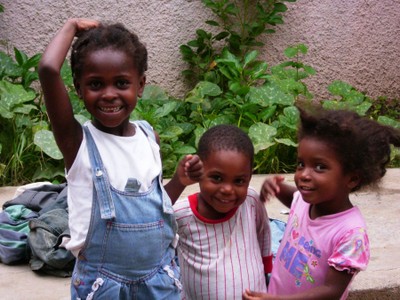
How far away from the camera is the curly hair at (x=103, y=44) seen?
7.08ft

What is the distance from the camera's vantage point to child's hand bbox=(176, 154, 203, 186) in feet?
7.21

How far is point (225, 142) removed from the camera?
7.77 feet

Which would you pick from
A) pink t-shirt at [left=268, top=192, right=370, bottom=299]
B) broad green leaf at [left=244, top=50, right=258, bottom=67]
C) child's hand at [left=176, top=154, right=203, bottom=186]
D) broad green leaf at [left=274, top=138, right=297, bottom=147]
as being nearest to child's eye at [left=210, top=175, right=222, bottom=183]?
child's hand at [left=176, top=154, right=203, bottom=186]

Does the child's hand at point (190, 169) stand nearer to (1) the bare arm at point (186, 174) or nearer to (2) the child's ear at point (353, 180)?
(1) the bare arm at point (186, 174)

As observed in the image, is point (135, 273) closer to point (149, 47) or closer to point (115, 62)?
point (115, 62)

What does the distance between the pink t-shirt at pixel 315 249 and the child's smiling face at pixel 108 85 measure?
76cm

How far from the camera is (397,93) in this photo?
6.60 metres

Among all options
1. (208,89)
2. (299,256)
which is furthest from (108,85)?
(208,89)

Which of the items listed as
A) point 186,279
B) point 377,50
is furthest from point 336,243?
point 377,50

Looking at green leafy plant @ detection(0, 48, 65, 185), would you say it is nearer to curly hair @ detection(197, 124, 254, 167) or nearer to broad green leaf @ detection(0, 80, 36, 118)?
broad green leaf @ detection(0, 80, 36, 118)

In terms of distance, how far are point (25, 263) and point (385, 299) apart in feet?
5.93

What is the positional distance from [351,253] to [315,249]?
0.14m

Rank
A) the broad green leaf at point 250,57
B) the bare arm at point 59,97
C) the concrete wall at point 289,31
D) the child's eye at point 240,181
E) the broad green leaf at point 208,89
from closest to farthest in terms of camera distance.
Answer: the bare arm at point 59,97
the child's eye at point 240,181
the concrete wall at point 289,31
the broad green leaf at point 208,89
the broad green leaf at point 250,57

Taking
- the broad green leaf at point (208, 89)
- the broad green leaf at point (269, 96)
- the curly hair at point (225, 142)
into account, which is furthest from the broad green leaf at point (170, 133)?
the curly hair at point (225, 142)
